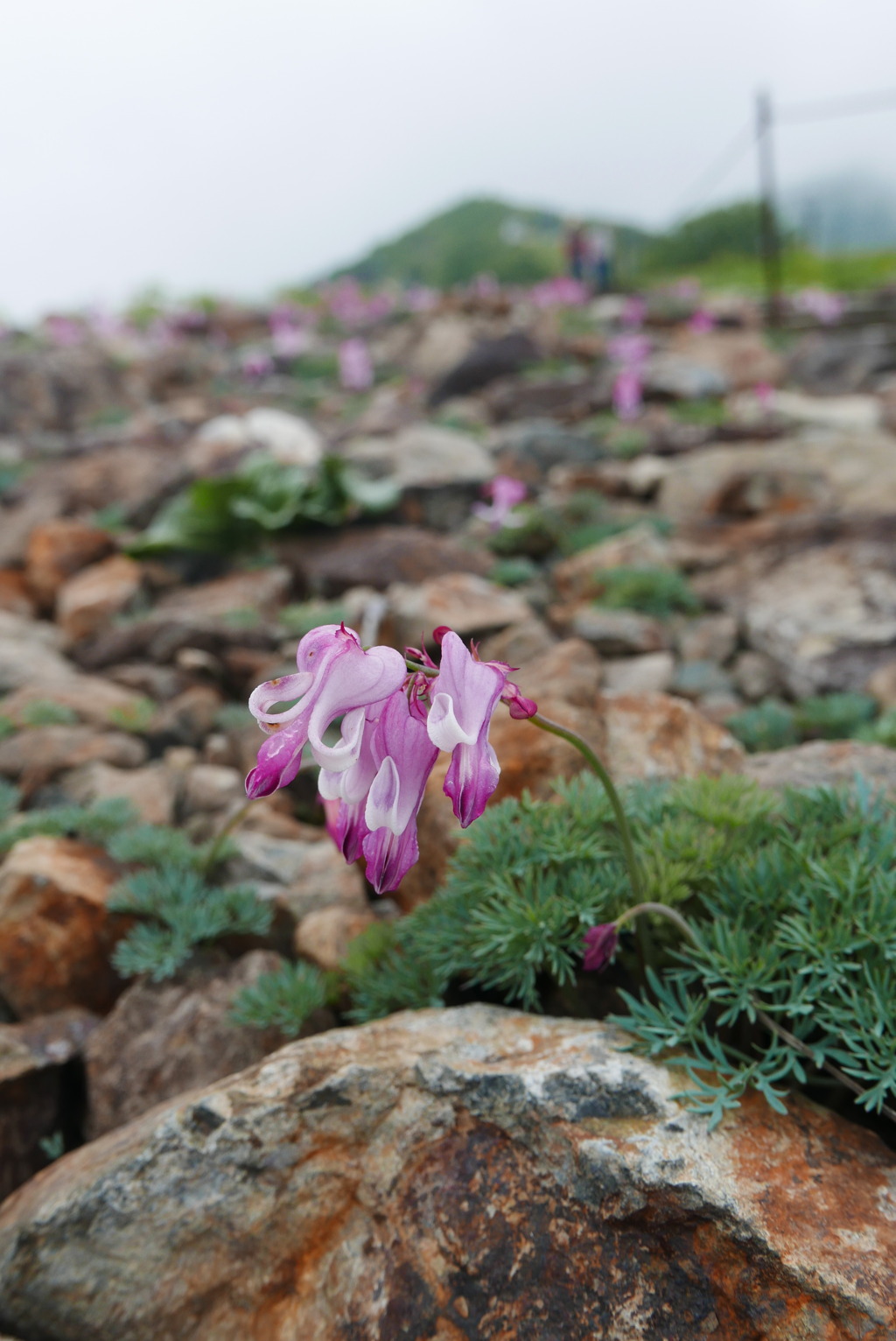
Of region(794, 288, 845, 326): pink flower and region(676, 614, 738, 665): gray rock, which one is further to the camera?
region(794, 288, 845, 326): pink flower

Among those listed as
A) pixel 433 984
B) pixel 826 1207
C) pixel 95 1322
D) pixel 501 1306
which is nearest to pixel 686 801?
pixel 433 984

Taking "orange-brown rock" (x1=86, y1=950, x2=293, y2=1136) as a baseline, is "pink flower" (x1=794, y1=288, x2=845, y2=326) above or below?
above

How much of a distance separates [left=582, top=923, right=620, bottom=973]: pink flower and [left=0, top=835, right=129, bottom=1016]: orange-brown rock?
2.02 metres

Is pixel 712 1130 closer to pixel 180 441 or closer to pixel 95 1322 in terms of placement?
pixel 95 1322

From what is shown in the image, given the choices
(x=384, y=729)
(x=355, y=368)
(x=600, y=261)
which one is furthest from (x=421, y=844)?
(x=600, y=261)

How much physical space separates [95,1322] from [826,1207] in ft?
5.54

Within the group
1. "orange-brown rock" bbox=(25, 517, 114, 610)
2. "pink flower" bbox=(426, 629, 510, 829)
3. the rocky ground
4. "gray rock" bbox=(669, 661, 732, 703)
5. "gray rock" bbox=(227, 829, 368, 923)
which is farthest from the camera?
"orange-brown rock" bbox=(25, 517, 114, 610)

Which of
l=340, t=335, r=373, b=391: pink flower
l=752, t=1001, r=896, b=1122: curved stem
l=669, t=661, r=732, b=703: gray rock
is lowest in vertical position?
l=669, t=661, r=732, b=703: gray rock

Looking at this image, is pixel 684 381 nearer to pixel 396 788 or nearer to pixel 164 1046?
pixel 164 1046

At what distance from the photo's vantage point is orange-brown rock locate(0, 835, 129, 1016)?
10.8 ft

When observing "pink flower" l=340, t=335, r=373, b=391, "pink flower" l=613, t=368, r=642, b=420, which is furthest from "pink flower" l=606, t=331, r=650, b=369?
"pink flower" l=340, t=335, r=373, b=391

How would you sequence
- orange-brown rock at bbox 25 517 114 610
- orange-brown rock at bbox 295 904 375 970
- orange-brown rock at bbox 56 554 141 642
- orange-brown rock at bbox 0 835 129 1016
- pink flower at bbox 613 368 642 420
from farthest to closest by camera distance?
pink flower at bbox 613 368 642 420 < orange-brown rock at bbox 25 517 114 610 < orange-brown rock at bbox 56 554 141 642 < orange-brown rock at bbox 0 835 129 1016 < orange-brown rock at bbox 295 904 375 970

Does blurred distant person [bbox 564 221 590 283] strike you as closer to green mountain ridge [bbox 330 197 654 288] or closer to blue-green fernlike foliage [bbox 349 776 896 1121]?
green mountain ridge [bbox 330 197 654 288]

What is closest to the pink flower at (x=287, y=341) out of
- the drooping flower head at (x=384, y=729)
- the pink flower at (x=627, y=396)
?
the pink flower at (x=627, y=396)
